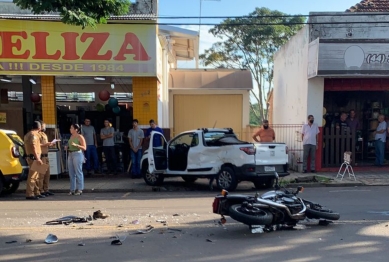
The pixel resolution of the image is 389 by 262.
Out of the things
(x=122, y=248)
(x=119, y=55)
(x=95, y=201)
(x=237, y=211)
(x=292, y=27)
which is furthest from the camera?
(x=292, y=27)

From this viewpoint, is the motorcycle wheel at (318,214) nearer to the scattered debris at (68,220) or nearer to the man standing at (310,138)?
the scattered debris at (68,220)

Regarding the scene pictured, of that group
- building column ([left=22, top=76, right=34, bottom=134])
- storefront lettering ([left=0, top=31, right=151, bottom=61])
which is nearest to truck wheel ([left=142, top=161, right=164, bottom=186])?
storefront lettering ([left=0, top=31, right=151, bottom=61])

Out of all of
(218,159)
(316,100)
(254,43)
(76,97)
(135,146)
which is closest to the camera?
(218,159)

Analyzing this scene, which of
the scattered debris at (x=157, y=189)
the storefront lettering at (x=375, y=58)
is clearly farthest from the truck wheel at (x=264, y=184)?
the storefront lettering at (x=375, y=58)

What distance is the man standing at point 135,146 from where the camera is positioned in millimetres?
12773

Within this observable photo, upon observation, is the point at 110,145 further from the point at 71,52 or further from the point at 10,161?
the point at 10,161

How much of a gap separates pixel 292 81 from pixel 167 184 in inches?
311

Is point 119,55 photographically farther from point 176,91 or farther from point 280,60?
point 280,60

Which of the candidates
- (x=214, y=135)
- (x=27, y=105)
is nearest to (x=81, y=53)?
(x=27, y=105)

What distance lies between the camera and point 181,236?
5.96 meters

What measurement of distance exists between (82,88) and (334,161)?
1259 cm

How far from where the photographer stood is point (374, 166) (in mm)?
13984

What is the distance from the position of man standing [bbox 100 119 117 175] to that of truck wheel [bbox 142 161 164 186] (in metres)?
2.29

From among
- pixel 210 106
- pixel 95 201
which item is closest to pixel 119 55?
pixel 95 201
